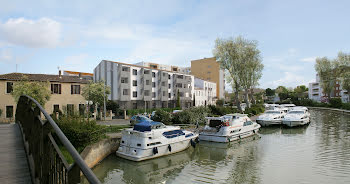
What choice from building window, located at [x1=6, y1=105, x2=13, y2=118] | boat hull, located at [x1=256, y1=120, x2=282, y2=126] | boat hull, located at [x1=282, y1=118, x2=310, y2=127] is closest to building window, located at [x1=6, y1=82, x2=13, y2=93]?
building window, located at [x1=6, y1=105, x2=13, y2=118]

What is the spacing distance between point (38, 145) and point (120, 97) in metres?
50.5

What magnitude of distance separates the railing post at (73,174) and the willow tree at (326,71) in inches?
3432

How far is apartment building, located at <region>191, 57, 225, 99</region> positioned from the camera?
9619cm

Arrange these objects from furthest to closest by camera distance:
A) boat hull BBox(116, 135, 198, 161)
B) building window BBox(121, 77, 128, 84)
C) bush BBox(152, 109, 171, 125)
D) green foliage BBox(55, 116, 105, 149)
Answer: building window BBox(121, 77, 128, 84) < bush BBox(152, 109, 171, 125) < boat hull BBox(116, 135, 198, 161) < green foliage BBox(55, 116, 105, 149)

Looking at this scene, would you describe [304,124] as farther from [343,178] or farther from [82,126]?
[82,126]

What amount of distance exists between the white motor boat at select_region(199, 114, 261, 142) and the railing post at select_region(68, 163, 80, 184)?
2304 centimetres

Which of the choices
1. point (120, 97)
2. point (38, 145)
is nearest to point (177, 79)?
point (120, 97)

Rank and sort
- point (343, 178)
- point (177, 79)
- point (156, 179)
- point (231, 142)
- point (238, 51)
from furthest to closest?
point (177, 79) < point (238, 51) < point (231, 142) < point (156, 179) < point (343, 178)

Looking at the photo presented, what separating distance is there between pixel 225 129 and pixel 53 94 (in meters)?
30.0

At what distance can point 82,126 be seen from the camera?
17406mm

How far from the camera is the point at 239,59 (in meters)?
49.0

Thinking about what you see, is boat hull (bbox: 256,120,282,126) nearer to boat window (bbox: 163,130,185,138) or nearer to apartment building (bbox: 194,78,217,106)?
boat window (bbox: 163,130,185,138)

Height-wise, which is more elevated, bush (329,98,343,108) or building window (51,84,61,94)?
building window (51,84,61,94)

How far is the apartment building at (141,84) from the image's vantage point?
55.3 meters
